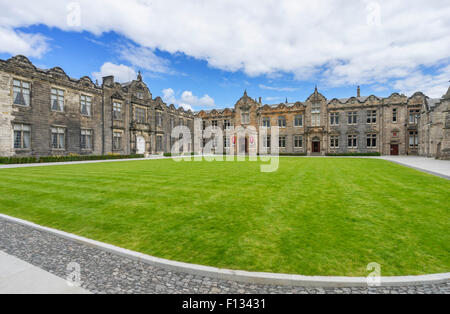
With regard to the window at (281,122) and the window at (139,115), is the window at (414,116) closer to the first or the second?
the window at (281,122)

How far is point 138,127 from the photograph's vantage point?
3994cm

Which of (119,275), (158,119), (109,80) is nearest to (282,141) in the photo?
(158,119)

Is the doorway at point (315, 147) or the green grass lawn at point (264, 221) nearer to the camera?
the green grass lawn at point (264, 221)

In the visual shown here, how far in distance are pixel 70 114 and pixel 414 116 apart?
5527 cm

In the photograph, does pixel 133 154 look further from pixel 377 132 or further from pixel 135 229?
pixel 377 132

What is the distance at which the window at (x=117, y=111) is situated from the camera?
36.6 meters

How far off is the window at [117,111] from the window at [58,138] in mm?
8284

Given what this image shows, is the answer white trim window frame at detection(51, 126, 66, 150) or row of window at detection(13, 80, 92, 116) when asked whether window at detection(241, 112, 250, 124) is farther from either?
white trim window frame at detection(51, 126, 66, 150)

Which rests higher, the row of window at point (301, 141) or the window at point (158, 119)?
the window at point (158, 119)

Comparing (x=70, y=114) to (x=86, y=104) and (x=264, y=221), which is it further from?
(x=264, y=221)

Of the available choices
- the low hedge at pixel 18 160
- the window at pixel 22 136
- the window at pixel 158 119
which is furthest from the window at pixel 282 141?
the window at pixel 22 136

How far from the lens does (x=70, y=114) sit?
30.5m

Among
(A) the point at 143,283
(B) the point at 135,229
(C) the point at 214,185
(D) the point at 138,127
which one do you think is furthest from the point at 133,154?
(A) the point at 143,283
